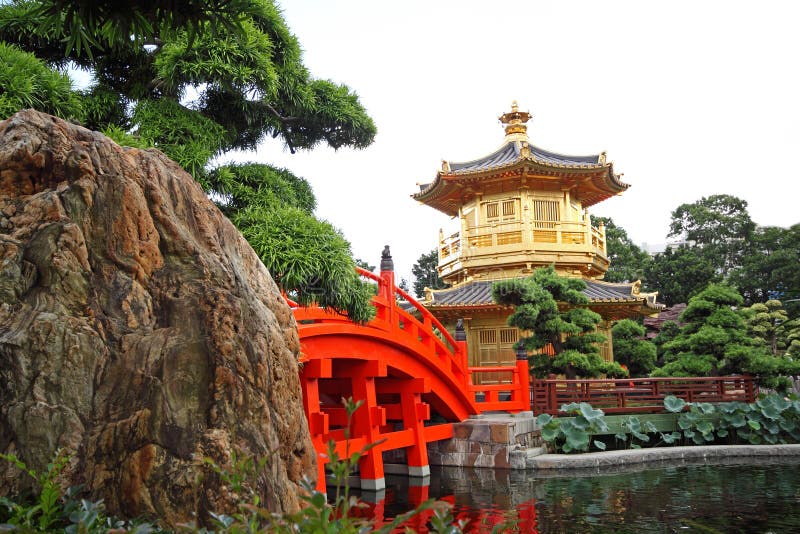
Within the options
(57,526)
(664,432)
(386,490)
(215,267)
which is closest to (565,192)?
(664,432)

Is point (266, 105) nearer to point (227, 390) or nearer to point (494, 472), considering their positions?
point (227, 390)

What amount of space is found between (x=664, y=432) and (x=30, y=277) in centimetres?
1288

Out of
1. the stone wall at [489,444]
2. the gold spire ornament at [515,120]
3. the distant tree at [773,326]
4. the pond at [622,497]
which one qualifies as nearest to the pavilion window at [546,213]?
the gold spire ornament at [515,120]

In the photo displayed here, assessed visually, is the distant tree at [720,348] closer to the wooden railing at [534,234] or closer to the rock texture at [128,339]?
the wooden railing at [534,234]

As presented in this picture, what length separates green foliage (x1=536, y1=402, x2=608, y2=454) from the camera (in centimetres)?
1240

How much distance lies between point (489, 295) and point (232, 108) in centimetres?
999

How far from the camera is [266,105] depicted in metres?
8.54

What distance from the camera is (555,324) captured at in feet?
44.5

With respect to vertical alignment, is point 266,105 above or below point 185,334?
above

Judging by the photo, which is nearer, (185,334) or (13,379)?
Answer: (13,379)

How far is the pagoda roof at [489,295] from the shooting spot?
1662cm

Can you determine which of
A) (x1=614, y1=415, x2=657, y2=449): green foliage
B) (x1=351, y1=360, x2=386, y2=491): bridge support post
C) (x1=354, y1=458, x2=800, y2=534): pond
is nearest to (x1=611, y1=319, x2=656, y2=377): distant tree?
(x1=614, y1=415, x2=657, y2=449): green foliage

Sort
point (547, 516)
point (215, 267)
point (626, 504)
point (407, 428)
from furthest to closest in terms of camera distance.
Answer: point (407, 428) < point (626, 504) < point (547, 516) < point (215, 267)

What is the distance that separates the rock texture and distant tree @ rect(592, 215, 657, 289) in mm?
30079
